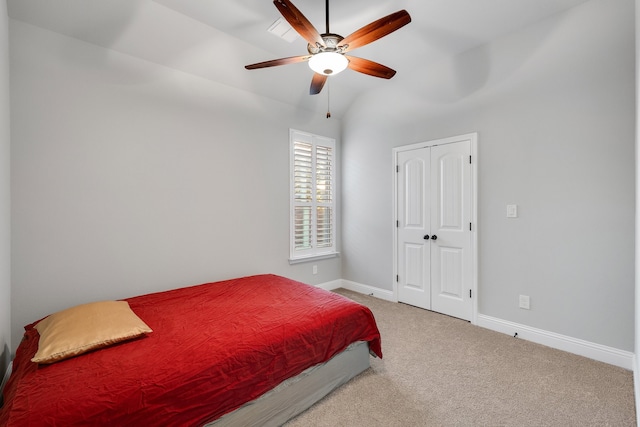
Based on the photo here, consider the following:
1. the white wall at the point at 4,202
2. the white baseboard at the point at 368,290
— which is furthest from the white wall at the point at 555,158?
the white wall at the point at 4,202

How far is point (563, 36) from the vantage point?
2.49 meters

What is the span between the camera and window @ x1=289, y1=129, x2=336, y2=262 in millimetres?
3875

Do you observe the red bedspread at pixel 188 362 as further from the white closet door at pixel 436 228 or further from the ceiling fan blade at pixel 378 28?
the ceiling fan blade at pixel 378 28

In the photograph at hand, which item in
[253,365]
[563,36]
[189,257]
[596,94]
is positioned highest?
[563,36]

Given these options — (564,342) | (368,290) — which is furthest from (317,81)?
(564,342)

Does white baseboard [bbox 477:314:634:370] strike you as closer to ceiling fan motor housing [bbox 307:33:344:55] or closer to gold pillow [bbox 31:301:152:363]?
ceiling fan motor housing [bbox 307:33:344:55]

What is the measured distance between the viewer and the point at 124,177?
8.33ft

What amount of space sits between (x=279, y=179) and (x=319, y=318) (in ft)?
6.97

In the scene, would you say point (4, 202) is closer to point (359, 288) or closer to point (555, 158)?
point (359, 288)

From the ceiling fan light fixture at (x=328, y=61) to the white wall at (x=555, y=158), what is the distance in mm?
1871

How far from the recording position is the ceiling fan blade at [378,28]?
5.42 ft

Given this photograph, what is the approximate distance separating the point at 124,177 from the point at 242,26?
5.70 ft

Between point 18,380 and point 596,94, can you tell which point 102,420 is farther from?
point 596,94

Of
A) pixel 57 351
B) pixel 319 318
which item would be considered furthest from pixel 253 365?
pixel 57 351
